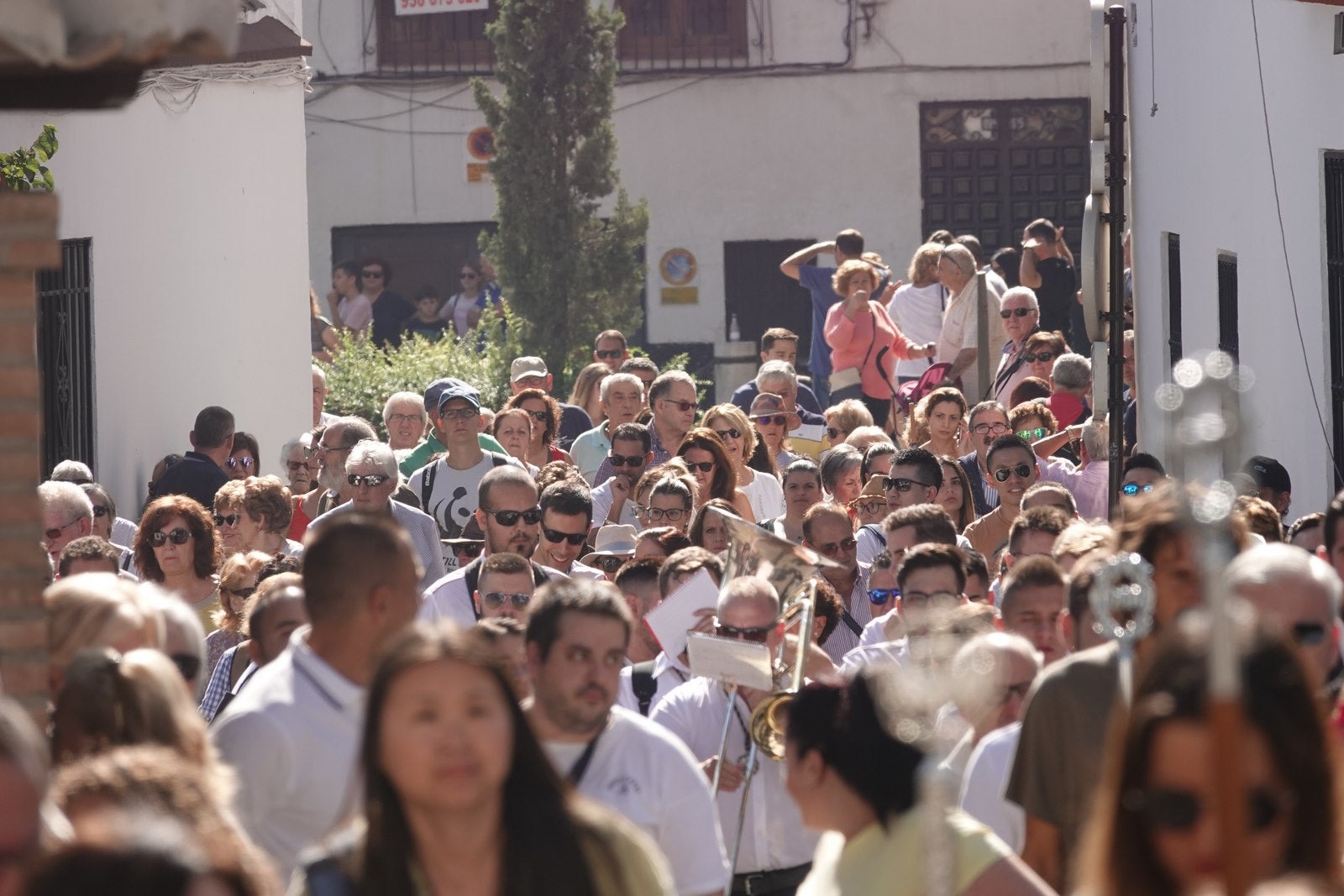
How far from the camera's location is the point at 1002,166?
28.5 m

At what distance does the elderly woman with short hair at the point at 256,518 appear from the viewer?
1023 cm

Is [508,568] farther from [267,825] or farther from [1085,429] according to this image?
[1085,429]

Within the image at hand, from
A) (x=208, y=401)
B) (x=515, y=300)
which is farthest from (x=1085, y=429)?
(x=515, y=300)

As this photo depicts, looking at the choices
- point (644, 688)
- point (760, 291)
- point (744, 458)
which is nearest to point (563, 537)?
point (644, 688)

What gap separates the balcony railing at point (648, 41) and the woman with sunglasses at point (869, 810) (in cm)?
2483

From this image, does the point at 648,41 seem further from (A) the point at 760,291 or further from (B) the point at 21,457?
(B) the point at 21,457

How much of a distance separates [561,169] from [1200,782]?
23136 millimetres

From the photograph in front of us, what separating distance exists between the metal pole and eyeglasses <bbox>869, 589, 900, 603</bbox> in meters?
3.23

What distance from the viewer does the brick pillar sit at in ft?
15.6

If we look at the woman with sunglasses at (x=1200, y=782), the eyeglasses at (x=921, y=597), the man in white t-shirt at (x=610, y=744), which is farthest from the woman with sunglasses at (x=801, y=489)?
the woman with sunglasses at (x=1200, y=782)

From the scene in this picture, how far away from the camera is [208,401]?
16.2m

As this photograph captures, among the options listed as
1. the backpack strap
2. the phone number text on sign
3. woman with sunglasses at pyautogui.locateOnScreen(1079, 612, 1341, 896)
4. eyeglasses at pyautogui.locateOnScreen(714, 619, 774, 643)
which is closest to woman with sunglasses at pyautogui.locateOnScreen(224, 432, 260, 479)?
the backpack strap

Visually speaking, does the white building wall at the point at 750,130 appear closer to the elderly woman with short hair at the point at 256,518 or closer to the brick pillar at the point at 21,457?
the elderly woman with short hair at the point at 256,518

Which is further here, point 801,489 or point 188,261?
point 188,261
